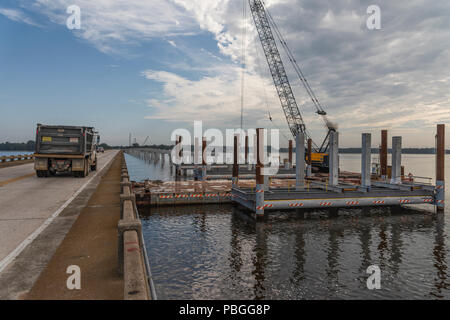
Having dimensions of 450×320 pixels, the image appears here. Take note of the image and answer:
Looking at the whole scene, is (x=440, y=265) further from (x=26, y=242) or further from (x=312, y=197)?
(x=26, y=242)

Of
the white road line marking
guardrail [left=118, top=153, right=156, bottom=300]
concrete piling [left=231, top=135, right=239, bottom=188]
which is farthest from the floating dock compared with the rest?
guardrail [left=118, top=153, right=156, bottom=300]

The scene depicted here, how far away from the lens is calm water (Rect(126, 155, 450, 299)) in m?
11.9

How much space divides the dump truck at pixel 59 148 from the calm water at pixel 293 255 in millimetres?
8716

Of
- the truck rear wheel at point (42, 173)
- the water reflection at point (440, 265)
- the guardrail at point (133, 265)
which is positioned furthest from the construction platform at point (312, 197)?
the guardrail at point (133, 265)

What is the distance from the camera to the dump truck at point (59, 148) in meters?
24.9

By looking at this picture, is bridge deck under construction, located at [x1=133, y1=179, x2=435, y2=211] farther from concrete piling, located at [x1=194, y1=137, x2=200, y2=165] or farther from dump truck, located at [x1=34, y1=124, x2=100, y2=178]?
concrete piling, located at [x1=194, y1=137, x2=200, y2=165]

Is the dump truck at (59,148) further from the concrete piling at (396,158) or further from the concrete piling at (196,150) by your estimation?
the concrete piling at (396,158)

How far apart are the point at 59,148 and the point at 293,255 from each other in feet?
73.7

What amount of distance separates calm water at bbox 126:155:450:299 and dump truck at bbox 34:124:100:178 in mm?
8716

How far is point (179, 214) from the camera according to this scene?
25062 millimetres

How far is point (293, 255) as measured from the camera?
1578cm
